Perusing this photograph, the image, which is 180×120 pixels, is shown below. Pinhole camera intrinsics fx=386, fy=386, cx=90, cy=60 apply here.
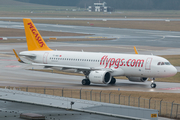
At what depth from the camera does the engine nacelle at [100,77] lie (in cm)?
6162

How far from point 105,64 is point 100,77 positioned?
4129mm

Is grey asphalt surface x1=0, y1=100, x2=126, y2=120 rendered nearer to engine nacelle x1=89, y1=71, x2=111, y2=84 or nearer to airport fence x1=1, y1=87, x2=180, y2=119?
airport fence x1=1, y1=87, x2=180, y2=119

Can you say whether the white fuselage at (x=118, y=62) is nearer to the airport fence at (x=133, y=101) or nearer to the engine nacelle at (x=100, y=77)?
the engine nacelle at (x=100, y=77)

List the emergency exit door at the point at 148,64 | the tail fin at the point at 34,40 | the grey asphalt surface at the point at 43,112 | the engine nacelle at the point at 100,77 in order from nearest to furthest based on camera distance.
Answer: the grey asphalt surface at the point at 43,112
the emergency exit door at the point at 148,64
the engine nacelle at the point at 100,77
the tail fin at the point at 34,40

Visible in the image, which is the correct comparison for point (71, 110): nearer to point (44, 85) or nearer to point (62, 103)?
point (62, 103)

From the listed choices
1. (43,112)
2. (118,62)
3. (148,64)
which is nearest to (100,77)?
(118,62)

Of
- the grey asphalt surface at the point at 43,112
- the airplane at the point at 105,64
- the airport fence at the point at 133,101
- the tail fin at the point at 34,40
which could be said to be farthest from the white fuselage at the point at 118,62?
the grey asphalt surface at the point at 43,112

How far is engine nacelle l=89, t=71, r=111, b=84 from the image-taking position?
202 ft

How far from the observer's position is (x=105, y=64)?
6506 cm

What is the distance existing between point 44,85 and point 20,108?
22.7 meters

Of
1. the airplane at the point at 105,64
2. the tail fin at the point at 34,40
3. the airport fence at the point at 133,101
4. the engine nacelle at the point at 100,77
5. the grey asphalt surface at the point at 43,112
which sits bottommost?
the airport fence at the point at 133,101

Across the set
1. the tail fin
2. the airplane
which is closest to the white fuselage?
the airplane

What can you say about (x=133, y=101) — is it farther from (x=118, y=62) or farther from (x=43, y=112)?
(x=43, y=112)

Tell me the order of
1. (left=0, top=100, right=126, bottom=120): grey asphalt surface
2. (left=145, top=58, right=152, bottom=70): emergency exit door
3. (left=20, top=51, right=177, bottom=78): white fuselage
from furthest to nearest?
(left=145, top=58, right=152, bottom=70): emergency exit door, (left=20, top=51, right=177, bottom=78): white fuselage, (left=0, top=100, right=126, bottom=120): grey asphalt surface
